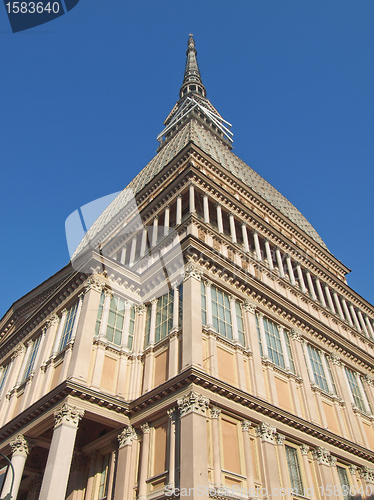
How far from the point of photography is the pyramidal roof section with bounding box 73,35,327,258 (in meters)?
36.4

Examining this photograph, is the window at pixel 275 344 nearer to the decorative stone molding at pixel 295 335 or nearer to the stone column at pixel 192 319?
the decorative stone molding at pixel 295 335

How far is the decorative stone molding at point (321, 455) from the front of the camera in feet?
67.0

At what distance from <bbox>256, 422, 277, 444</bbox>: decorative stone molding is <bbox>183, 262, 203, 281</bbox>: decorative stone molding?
759 cm

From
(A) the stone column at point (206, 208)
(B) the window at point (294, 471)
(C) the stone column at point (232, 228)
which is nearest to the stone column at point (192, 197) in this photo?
(A) the stone column at point (206, 208)

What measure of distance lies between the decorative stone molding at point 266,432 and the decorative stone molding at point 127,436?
5641mm

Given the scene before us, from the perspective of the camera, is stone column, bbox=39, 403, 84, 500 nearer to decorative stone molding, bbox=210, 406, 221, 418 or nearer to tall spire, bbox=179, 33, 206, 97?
decorative stone molding, bbox=210, 406, 221, 418

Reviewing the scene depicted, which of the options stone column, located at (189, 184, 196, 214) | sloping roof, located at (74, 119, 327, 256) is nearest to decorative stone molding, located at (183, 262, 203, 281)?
stone column, located at (189, 184, 196, 214)

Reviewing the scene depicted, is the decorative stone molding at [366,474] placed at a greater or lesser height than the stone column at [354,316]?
lesser

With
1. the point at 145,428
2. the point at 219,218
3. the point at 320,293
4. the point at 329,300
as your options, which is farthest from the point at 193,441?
the point at 329,300

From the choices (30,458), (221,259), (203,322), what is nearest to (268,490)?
(203,322)

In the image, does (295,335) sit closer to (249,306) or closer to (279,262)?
(249,306)

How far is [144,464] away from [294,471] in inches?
284

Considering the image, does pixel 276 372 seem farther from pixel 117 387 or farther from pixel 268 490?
pixel 117 387

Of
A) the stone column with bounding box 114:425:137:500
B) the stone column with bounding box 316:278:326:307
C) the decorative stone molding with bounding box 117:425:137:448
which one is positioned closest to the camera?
the stone column with bounding box 114:425:137:500
